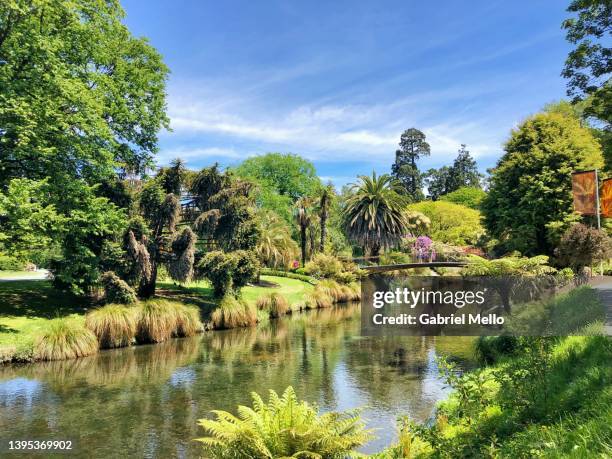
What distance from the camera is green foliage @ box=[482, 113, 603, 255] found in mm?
31984

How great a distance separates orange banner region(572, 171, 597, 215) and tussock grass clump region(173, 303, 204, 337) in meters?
22.7

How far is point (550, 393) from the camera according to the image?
7531mm

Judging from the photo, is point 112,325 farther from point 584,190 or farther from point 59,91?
point 584,190

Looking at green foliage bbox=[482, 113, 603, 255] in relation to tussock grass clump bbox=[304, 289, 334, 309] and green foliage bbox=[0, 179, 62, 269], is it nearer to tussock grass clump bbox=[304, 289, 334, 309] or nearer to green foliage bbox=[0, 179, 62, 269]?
tussock grass clump bbox=[304, 289, 334, 309]

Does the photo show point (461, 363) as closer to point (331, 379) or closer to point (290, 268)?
point (331, 379)

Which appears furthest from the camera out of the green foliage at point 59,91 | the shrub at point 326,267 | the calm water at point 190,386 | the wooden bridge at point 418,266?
the shrub at point 326,267

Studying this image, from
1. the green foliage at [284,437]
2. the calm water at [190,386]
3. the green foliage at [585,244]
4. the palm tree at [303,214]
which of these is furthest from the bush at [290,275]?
the green foliage at [284,437]

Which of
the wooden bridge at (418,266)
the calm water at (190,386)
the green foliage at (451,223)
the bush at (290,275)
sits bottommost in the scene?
the calm water at (190,386)

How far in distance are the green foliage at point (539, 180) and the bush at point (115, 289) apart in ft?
A: 92.1

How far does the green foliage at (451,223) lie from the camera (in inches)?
2552

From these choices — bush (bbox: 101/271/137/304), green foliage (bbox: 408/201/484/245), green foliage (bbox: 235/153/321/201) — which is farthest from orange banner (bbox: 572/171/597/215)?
green foliage (bbox: 235/153/321/201)

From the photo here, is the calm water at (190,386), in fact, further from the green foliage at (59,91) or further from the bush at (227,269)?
the green foliage at (59,91)

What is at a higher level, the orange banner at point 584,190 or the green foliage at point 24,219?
the orange banner at point 584,190

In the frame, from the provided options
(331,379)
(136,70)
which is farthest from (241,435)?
(136,70)
